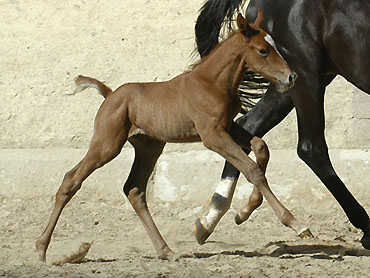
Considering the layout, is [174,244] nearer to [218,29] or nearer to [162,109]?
[162,109]

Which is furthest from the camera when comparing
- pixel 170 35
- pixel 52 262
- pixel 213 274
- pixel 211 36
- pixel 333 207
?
pixel 170 35

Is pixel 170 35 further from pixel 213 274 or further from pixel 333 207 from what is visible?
pixel 213 274

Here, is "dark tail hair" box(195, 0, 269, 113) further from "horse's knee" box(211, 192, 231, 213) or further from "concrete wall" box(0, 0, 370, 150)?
"concrete wall" box(0, 0, 370, 150)

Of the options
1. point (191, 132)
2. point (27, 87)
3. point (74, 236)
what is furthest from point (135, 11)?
point (191, 132)

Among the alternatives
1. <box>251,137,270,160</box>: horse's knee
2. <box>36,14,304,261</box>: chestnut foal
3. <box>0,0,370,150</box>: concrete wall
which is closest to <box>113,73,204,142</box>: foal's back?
<box>36,14,304,261</box>: chestnut foal

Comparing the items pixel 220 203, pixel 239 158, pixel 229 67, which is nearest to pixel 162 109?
pixel 229 67

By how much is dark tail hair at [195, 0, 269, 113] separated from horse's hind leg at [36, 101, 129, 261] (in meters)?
1.12

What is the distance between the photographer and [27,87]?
684 cm

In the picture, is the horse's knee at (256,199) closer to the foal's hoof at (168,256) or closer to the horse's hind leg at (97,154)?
the foal's hoof at (168,256)

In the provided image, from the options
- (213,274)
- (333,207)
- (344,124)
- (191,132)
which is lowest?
(333,207)

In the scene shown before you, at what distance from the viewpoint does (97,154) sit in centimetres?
464

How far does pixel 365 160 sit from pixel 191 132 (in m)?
2.25

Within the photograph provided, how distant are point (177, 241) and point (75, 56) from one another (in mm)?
1926

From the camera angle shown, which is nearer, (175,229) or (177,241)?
(177,241)
